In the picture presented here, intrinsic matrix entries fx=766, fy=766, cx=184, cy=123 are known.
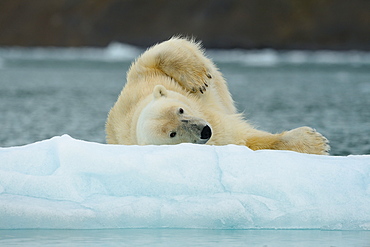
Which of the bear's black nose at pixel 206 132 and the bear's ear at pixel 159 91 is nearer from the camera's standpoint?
the bear's black nose at pixel 206 132

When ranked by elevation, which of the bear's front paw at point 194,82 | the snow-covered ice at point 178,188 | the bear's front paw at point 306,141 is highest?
the bear's front paw at point 194,82

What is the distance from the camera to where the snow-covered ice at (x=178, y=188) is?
3.44 metres

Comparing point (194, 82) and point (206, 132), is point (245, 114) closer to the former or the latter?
point (194, 82)

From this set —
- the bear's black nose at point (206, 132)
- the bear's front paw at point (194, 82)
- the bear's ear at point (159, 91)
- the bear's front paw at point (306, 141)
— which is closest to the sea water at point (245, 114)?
the bear's black nose at point (206, 132)

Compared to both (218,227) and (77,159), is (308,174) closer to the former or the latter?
(218,227)

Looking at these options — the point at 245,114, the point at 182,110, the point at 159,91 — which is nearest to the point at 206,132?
the point at 182,110

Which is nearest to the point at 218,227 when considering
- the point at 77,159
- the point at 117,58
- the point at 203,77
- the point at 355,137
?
the point at 77,159

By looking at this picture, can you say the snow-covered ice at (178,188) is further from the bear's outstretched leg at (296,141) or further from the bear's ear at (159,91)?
the bear's outstretched leg at (296,141)

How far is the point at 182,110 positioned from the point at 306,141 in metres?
0.87

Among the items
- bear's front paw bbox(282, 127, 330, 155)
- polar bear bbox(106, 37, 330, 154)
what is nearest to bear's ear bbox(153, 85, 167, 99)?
polar bear bbox(106, 37, 330, 154)

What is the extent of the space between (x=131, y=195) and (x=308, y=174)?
33.5 inches

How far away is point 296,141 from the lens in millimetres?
4543

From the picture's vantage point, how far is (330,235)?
11.0ft

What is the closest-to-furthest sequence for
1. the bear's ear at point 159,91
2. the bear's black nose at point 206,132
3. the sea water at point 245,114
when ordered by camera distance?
1. the sea water at point 245,114
2. the bear's black nose at point 206,132
3. the bear's ear at point 159,91
